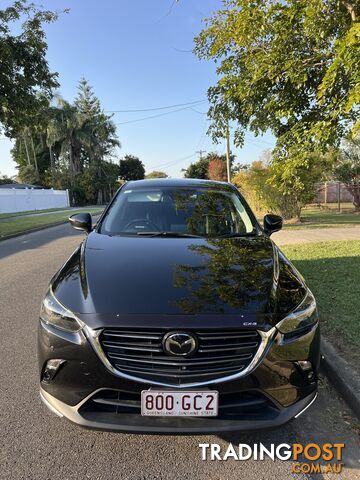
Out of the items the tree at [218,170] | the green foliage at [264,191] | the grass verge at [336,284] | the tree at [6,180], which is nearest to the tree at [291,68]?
the grass verge at [336,284]

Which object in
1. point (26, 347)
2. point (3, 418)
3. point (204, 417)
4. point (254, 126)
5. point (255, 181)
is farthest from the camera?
point (255, 181)

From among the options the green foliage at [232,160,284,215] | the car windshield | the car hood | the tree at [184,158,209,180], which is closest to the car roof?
the car windshield

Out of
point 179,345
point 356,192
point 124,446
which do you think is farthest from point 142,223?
point 356,192

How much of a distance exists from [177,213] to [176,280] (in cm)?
150

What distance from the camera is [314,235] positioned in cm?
1134

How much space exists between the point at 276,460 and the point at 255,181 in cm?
1493

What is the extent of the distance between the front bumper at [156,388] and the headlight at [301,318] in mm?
77

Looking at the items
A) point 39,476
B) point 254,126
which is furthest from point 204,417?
point 254,126

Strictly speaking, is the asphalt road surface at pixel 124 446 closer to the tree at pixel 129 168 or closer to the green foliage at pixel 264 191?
the green foliage at pixel 264 191

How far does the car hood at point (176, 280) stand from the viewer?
7.47 ft

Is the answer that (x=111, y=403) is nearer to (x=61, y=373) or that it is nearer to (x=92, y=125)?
(x=61, y=373)

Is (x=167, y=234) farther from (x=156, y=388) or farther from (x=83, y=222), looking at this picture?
(x=156, y=388)

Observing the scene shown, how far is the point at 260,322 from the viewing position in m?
2.23

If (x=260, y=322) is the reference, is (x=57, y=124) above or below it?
above
